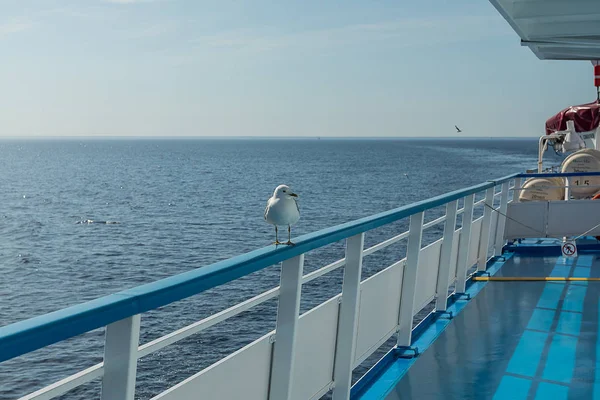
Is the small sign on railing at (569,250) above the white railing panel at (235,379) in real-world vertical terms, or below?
below

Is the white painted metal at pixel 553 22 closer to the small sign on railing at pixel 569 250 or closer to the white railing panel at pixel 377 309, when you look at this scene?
the small sign on railing at pixel 569 250

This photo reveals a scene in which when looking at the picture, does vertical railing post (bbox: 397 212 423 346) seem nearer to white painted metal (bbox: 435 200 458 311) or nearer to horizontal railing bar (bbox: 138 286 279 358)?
white painted metal (bbox: 435 200 458 311)

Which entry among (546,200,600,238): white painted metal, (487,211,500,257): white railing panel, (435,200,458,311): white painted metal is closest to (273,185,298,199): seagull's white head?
(435,200,458,311): white painted metal

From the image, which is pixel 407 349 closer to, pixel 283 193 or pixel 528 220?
pixel 283 193

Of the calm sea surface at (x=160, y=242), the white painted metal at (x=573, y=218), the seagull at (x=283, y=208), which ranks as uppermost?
the seagull at (x=283, y=208)

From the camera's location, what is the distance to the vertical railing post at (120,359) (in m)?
1.52

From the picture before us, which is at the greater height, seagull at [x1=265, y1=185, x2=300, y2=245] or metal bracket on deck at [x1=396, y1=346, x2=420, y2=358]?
seagull at [x1=265, y1=185, x2=300, y2=245]

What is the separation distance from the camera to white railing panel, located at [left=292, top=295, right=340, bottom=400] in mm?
2803

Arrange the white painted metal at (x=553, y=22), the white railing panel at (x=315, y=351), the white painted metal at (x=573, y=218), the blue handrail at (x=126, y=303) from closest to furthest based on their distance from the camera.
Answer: the blue handrail at (x=126, y=303), the white railing panel at (x=315, y=351), the white painted metal at (x=553, y=22), the white painted metal at (x=573, y=218)

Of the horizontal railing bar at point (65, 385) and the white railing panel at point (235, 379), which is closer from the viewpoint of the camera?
the horizontal railing bar at point (65, 385)

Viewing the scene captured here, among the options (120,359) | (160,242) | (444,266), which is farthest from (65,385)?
(160,242)

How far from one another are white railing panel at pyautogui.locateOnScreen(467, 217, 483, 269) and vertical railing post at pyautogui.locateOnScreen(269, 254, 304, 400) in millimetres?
4347

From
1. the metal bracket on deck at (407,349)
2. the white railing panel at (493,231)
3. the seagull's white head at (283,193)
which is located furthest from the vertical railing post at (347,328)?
the white railing panel at (493,231)

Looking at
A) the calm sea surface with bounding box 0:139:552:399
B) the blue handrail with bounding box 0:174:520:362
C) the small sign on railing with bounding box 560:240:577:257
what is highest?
the blue handrail with bounding box 0:174:520:362
